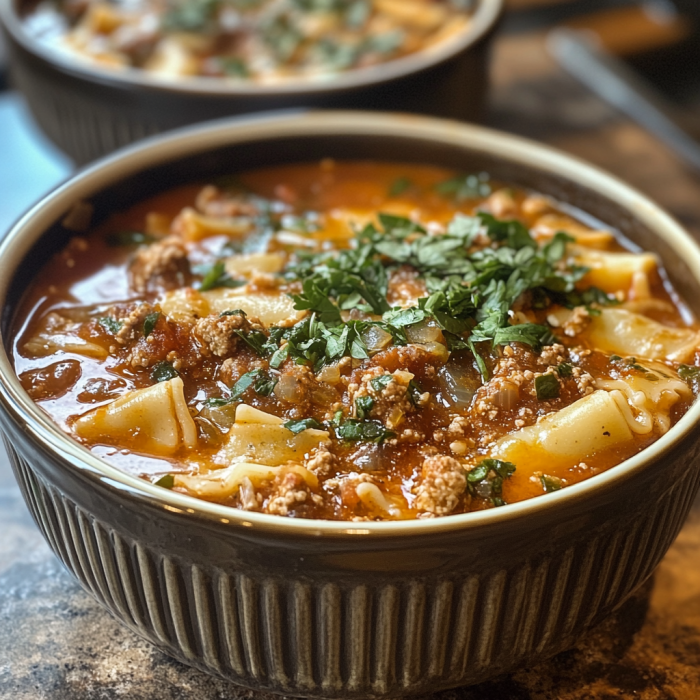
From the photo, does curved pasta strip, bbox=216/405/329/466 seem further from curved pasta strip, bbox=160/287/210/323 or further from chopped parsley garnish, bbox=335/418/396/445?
curved pasta strip, bbox=160/287/210/323

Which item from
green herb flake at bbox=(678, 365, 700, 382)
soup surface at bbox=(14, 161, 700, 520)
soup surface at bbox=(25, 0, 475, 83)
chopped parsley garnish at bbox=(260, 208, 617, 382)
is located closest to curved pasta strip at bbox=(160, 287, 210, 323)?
soup surface at bbox=(14, 161, 700, 520)

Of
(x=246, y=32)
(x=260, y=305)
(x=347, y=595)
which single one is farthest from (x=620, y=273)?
(x=246, y=32)

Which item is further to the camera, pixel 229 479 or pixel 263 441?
pixel 263 441

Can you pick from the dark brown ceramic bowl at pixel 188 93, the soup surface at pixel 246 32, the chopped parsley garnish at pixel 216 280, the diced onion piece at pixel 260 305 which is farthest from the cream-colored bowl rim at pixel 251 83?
the diced onion piece at pixel 260 305

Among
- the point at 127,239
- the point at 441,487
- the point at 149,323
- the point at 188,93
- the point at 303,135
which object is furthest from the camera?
the point at 188,93

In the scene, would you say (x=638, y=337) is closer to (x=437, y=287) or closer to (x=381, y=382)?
(x=437, y=287)

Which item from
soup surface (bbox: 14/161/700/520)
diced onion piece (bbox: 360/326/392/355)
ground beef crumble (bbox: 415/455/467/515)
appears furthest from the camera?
diced onion piece (bbox: 360/326/392/355)

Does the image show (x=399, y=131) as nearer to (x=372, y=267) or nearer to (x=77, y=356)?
(x=372, y=267)
